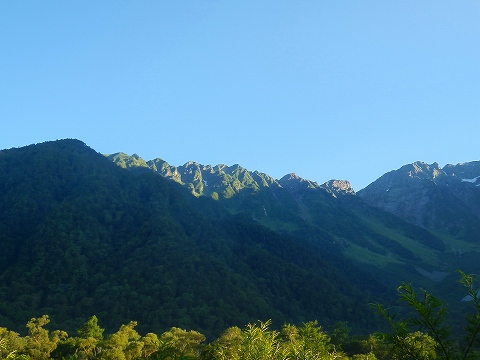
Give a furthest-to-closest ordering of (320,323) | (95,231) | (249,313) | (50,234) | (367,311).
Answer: (95,231) < (50,234) < (367,311) < (320,323) < (249,313)

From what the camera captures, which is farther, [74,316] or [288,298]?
[288,298]

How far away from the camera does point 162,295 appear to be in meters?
147

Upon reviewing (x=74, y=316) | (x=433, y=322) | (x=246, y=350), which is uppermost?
(x=433, y=322)

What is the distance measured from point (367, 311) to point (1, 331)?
140 metres

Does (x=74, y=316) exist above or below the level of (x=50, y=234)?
→ below

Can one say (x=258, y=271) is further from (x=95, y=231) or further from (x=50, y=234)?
(x=50, y=234)

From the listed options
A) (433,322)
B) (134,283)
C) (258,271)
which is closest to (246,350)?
(433,322)

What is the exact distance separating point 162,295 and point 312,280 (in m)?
77.7

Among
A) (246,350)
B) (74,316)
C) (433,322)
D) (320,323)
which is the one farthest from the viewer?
(320,323)

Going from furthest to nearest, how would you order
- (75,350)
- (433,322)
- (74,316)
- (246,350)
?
(74,316), (75,350), (246,350), (433,322)

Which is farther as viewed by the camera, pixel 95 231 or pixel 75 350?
pixel 95 231

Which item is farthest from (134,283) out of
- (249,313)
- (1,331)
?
(1,331)

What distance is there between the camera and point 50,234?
18100 cm

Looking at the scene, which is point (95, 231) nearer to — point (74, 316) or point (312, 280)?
point (74, 316)
